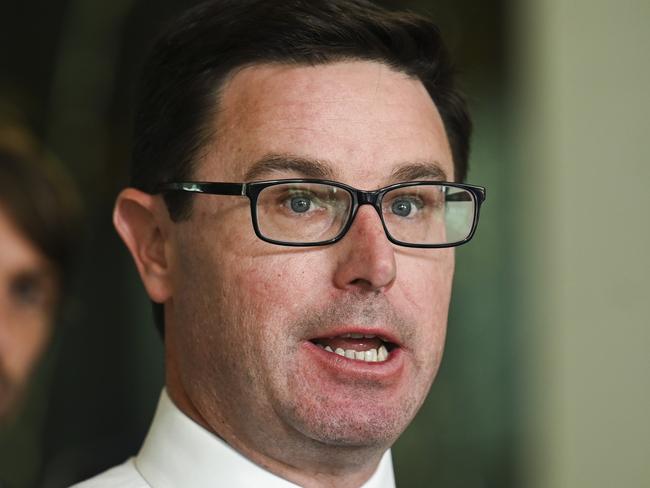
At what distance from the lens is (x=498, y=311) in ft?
8.29

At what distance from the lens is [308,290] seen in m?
1.22

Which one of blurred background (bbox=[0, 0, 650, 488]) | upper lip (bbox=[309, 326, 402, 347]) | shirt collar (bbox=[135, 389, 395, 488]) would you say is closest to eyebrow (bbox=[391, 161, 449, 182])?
upper lip (bbox=[309, 326, 402, 347])

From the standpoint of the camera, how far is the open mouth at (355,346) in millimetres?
1236

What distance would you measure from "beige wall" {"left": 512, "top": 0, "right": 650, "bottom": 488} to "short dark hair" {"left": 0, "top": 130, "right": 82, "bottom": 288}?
1.22 metres

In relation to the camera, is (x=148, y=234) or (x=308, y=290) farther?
(x=148, y=234)

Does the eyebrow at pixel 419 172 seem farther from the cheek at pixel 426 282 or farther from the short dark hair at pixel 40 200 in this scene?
the short dark hair at pixel 40 200

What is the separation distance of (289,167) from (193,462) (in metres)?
0.45

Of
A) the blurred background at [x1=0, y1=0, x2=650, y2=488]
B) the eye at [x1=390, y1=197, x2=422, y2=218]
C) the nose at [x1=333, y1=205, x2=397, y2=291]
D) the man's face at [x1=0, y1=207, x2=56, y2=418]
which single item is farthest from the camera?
the blurred background at [x1=0, y1=0, x2=650, y2=488]

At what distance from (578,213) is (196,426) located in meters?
1.58

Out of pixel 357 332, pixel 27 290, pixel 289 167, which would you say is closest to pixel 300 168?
pixel 289 167

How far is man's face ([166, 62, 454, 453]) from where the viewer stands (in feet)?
3.98

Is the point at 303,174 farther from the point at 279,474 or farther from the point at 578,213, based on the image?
the point at 578,213

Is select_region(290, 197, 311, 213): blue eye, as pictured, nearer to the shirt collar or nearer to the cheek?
the cheek

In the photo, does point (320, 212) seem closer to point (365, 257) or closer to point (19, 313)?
point (365, 257)
